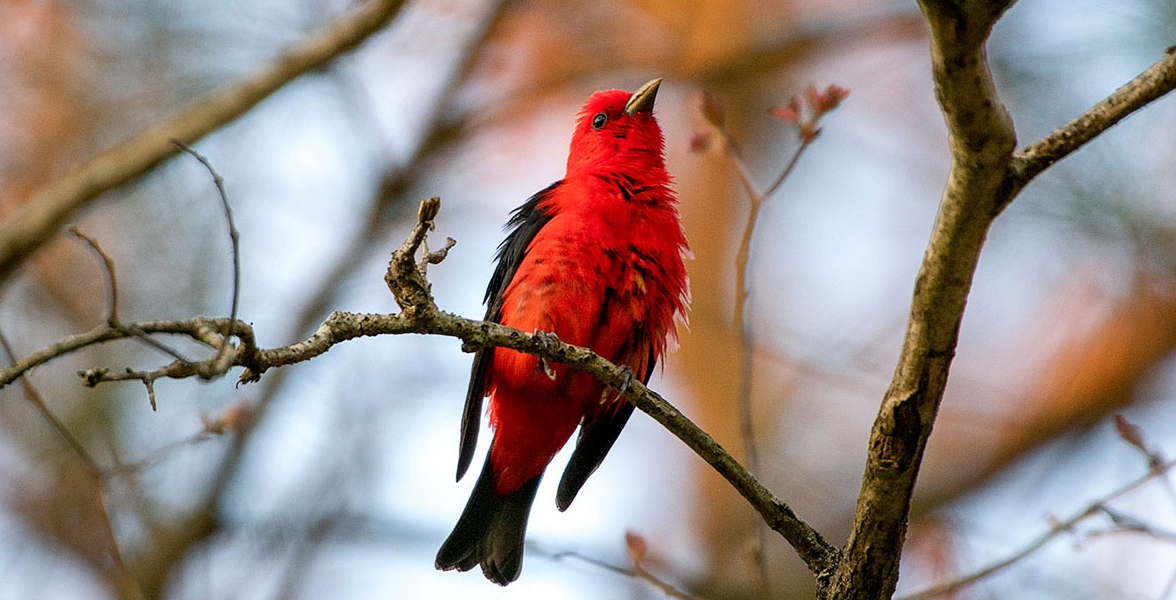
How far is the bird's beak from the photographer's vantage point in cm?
482

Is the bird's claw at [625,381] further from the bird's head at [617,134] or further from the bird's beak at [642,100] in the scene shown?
the bird's beak at [642,100]

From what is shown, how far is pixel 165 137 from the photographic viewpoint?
457 centimetres

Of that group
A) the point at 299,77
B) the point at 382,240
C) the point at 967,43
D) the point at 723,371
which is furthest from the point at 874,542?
the point at 723,371

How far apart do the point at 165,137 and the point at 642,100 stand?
2.05 meters

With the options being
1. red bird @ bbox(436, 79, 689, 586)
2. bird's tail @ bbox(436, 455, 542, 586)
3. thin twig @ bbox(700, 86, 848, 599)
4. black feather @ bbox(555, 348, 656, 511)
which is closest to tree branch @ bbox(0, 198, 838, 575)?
thin twig @ bbox(700, 86, 848, 599)

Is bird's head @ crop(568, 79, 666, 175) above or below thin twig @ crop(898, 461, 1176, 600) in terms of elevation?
above

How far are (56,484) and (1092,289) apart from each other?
5876 mm

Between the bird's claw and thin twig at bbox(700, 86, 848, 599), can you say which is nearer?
the bird's claw

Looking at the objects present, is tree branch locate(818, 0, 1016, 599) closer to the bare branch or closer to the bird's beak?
the bare branch

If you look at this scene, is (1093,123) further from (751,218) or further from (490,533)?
(490,533)

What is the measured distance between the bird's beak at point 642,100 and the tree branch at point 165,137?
109 centimetres

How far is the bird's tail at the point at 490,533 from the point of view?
4.24m

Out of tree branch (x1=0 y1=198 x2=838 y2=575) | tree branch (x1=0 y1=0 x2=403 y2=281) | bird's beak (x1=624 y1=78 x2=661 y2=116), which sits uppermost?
bird's beak (x1=624 y1=78 x2=661 y2=116)

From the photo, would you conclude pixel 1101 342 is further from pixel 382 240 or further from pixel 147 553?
pixel 147 553
